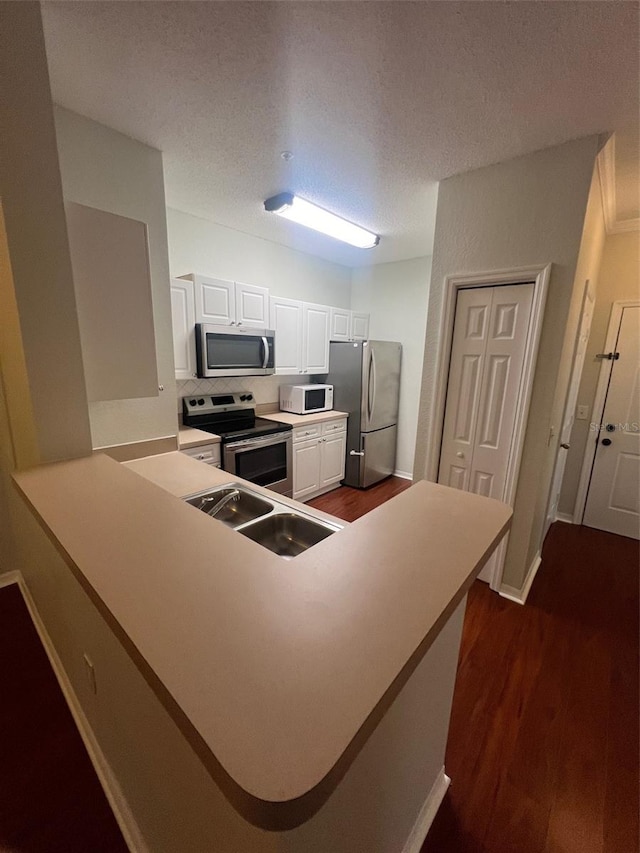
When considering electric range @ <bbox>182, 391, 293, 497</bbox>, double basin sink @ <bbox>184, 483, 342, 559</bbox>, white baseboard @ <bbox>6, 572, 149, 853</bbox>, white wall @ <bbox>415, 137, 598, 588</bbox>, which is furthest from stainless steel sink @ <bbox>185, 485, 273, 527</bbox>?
white wall @ <bbox>415, 137, 598, 588</bbox>

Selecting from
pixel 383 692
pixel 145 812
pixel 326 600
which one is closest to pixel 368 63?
pixel 326 600

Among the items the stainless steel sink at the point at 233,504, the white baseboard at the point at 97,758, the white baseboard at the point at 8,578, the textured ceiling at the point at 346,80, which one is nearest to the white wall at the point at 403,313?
the textured ceiling at the point at 346,80

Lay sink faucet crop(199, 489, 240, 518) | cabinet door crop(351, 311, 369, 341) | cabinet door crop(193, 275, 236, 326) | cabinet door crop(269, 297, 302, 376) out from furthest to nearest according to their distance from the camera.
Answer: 1. cabinet door crop(351, 311, 369, 341)
2. cabinet door crop(269, 297, 302, 376)
3. cabinet door crop(193, 275, 236, 326)
4. sink faucet crop(199, 489, 240, 518)

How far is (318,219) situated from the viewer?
2828mm

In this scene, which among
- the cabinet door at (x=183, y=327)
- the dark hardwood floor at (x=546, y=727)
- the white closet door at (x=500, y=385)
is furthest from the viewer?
the cabinet door at (x=183, y=327)

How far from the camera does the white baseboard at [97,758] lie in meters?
1.13

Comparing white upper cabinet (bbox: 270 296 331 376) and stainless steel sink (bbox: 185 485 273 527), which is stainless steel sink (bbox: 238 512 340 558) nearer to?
stainless steel sink (bbox: 185 485 273 527)

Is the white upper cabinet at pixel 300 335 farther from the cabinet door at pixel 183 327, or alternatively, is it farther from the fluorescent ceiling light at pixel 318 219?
the cabinet door at pixel 183 327

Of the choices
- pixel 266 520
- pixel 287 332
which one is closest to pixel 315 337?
pixel 287 332

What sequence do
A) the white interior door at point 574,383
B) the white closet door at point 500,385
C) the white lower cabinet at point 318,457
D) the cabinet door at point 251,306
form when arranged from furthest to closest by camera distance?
the white lower cabinet at point 318,457
the cabinet door at point 251,306
the white interior door at point 574,383
the white closet door at point 500,385

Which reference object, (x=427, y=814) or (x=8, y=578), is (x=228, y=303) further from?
(x=427, y=814)

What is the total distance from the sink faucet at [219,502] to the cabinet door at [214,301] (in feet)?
5.49

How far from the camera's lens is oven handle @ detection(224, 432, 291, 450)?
2834 mm

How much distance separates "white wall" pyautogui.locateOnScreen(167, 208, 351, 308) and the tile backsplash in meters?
0.94
